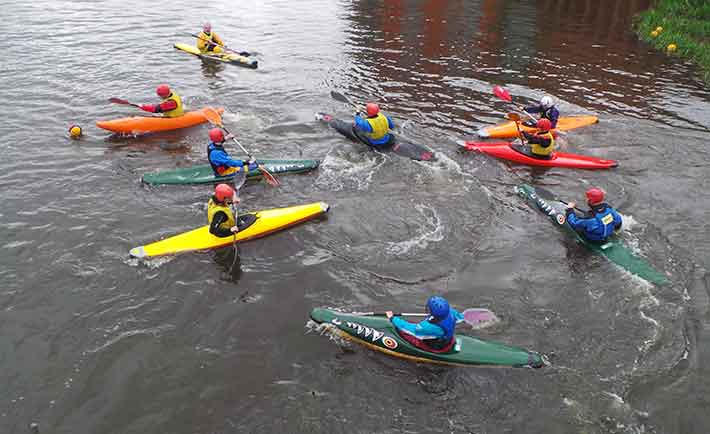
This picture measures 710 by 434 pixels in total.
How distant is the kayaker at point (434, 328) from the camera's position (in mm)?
7129

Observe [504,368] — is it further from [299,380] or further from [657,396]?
[299,380]

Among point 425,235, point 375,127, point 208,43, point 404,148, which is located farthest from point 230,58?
point 425,235

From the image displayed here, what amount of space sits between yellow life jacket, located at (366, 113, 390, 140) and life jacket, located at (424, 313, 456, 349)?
7.26 m

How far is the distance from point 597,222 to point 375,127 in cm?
613

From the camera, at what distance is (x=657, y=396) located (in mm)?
7086

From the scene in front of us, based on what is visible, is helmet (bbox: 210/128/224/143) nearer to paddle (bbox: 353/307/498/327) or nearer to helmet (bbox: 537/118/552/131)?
paddle (bbox: 353/307/498/327)

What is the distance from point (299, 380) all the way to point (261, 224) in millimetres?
3954

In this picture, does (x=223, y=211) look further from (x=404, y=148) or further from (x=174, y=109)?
(x=174, y=109)

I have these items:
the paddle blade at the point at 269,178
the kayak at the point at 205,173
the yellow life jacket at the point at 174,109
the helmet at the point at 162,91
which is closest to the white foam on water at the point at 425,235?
the kayak at the point at 205,173

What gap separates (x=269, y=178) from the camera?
12.4 m

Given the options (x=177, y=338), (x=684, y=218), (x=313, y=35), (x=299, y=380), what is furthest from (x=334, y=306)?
(x=313, y=35)

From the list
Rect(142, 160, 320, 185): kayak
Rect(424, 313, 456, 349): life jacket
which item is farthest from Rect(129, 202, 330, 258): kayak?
Rect(424, 313, 456, 349): life jacket

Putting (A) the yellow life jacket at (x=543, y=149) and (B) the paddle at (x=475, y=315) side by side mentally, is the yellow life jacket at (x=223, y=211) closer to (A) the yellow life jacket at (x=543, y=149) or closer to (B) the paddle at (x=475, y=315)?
(B) the paddle at (x=475, y=315)

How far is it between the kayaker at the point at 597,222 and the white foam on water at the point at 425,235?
2784mm
